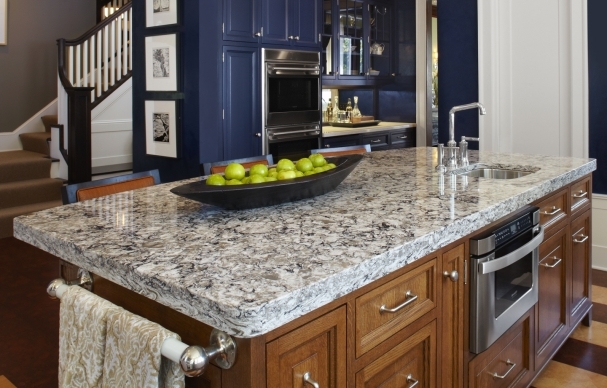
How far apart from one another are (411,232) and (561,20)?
3494mm

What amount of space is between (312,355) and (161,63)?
3.98m

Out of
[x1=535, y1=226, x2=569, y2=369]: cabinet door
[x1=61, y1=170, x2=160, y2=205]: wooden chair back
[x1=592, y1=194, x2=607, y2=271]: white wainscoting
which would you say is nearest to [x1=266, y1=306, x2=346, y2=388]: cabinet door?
[x1=61, y1=170, x2=160, y2=205]: wooden chair back

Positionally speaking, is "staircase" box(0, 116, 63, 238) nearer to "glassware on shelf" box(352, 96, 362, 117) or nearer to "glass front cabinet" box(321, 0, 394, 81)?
"glass front cabinet" box(321, 0, 394, 81)

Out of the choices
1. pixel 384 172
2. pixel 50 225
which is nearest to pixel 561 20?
pixel 384 172

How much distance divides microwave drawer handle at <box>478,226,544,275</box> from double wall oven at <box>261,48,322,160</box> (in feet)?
11.2

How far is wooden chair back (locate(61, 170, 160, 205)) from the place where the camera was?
2031 millimetres

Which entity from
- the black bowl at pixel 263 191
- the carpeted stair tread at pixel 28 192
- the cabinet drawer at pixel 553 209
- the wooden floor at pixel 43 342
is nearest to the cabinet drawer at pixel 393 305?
the black bowl at pixel 263 191

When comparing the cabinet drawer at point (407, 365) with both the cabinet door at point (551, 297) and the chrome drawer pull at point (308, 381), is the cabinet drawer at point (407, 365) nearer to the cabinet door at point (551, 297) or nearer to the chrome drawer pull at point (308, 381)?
the chrome drawer pull at point (308, 381)

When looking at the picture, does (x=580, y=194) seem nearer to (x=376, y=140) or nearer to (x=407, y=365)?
(x=407, y=365)

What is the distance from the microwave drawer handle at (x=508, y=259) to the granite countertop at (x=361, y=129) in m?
3.98

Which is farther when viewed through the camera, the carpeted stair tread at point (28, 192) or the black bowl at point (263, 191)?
the carpeted stair tread at point (28, 192)

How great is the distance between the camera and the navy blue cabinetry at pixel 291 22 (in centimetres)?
521

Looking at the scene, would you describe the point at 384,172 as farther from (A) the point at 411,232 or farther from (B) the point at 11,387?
(B) the point at 11,387

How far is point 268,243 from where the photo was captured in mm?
1418
